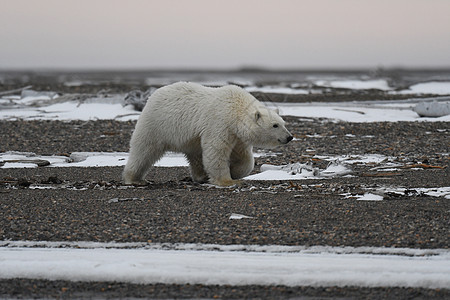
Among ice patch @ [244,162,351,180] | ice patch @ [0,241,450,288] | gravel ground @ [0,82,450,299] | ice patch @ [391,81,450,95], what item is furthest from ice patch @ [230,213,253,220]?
ice patch @ [391,81,450,95]

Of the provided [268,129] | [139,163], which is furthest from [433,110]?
[139,163]

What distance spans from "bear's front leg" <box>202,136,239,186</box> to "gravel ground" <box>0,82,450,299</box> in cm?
28

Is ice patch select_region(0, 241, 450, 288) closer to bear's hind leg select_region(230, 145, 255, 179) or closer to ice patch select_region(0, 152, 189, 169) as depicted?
bear's hind leg select_region(230, 145, 255, 179)

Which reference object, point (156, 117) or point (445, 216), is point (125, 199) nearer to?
point (156, 117)

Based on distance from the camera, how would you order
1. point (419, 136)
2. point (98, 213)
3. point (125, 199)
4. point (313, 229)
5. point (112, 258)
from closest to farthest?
point (112, 258) < point (313, 229) < point (98, 213) < point (125, 199) < point (419, 136)

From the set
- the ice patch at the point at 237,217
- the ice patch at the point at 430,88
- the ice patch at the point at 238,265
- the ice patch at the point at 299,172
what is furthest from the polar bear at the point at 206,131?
the ice patch at the point at 430,88

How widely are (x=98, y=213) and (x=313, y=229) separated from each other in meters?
2.26

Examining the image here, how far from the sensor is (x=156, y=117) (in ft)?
28.3

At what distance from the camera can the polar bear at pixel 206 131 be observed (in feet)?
27.3

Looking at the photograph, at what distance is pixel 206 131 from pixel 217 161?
43 cm

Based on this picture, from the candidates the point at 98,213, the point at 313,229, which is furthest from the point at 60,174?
the point at 313,229

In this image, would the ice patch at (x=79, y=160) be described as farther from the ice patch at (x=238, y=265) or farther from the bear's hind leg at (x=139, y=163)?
the ice patch at (x=238, y=265)

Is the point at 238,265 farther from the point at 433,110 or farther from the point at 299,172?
the point at 433,110

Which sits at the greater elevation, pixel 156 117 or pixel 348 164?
pixel 156 117
